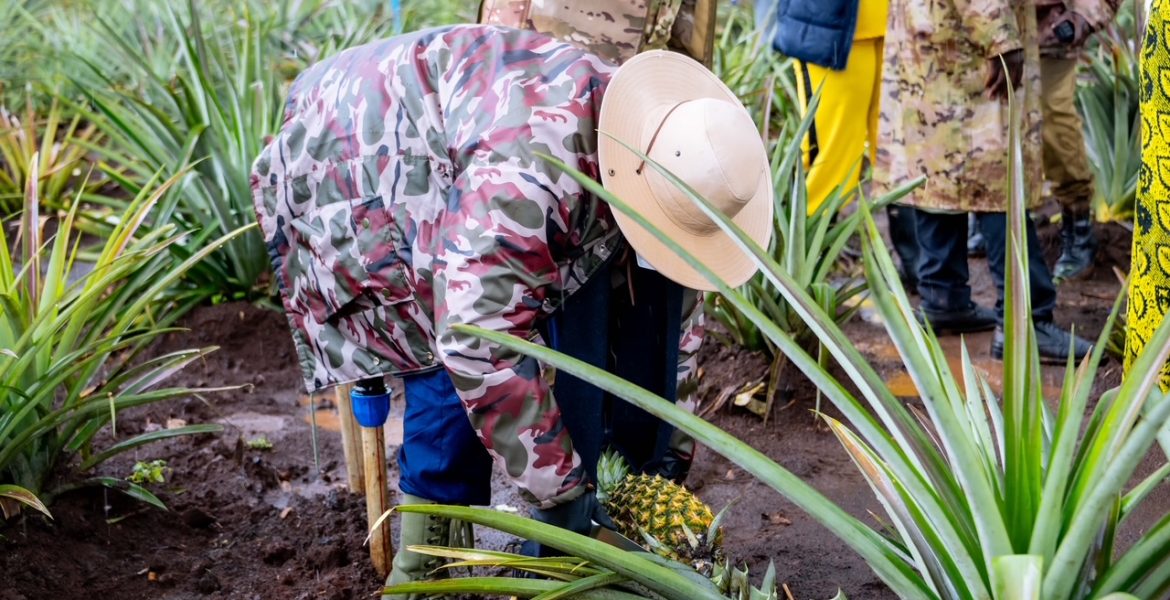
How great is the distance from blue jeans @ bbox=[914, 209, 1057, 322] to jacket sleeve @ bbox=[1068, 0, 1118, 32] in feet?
2.26

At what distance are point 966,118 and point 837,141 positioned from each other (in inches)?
19.4

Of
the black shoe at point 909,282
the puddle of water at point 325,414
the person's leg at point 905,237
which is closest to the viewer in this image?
the puddle of water at point 325,414

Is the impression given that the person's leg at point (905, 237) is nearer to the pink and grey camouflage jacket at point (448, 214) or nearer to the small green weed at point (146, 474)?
the pink and grey camouflage jacket at point (448, 214)

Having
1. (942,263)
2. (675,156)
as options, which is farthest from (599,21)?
(942,263)

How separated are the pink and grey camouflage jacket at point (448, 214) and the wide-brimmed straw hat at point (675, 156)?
6cm

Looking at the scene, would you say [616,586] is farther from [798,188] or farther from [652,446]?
[798,188]

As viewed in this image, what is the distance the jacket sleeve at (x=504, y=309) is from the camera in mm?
2072

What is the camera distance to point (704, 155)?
2.12 meters

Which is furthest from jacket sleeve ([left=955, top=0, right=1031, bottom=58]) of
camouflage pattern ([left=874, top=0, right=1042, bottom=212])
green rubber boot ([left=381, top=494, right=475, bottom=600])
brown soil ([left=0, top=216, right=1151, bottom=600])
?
green rubber boot ([left=381, top=494, right=475, bottom=600])

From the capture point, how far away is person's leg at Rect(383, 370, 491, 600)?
7.97 feet

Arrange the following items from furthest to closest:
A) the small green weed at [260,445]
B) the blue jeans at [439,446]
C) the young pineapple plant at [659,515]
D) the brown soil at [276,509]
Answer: the small green weed at [260,445]
the brown soil at [276,509]
the blue jeans at [439,446]
the young pineapple plant at [659,515]

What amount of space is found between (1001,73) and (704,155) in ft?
6.60

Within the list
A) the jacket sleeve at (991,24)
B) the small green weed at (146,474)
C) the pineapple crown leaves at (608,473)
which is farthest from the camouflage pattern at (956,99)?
the small green weed at (146,474)

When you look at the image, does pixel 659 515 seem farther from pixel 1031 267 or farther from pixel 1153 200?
pixel 1031 267
